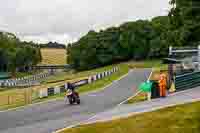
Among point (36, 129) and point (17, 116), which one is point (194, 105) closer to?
point (36, 129)

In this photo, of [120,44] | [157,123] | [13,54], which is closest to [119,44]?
[120,44]

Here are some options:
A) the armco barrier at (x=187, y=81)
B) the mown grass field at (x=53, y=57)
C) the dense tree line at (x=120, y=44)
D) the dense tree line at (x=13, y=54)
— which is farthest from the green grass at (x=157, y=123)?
the mown grass field at (x=53, y=57)

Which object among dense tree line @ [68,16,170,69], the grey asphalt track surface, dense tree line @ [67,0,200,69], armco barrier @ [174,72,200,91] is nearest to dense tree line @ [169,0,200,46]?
armco barrier @ [174,72,200,91]

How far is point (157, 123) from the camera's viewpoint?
46.0ft

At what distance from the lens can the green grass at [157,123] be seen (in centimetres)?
1341

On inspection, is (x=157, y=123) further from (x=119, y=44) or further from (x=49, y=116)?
(x=119, y=44)

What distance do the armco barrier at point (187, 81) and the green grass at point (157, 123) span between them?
6542mm

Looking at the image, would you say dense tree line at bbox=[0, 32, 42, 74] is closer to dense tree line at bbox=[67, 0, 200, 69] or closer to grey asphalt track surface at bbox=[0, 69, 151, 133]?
dense tree line at bbox=[67, 0, 200, 69]

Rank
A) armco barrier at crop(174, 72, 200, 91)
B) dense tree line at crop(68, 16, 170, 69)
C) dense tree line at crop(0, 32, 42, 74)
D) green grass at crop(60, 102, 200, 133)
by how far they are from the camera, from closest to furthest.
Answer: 1. green grass at crop(60, 102, 200, 133)
2. armco barrier at crop(174, 72, 200, 91)
3. dense tree line at crop(68, 16, 170, 69)
4. dense tree line at crop(0, 32, 42, 74)

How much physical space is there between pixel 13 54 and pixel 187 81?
9921 cm

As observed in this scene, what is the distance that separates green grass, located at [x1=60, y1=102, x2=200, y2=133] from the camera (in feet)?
44.0

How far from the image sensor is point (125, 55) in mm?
102188

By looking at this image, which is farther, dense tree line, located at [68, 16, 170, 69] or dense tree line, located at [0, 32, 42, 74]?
dense tree line, located at [0, 32, 42, 74]

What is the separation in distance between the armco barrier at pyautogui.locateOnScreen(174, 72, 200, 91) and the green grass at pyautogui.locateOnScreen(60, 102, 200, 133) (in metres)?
6.54
